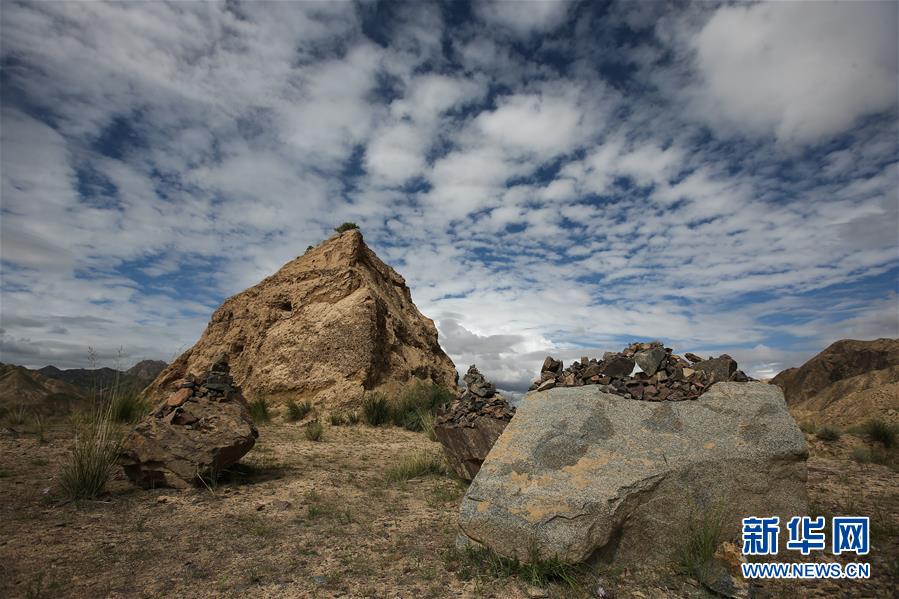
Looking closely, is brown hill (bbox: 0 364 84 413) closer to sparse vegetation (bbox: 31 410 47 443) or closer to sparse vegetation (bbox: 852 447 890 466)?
sparse vegetation (bbox: 31 410 47 443)

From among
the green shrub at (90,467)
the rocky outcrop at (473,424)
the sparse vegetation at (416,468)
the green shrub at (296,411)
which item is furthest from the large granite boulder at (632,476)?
the green shrub at (296,411)

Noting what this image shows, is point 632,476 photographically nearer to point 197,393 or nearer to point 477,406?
point 477,406

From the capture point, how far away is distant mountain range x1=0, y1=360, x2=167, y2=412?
608 centimetres

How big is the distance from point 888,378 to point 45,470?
32608 millimetres

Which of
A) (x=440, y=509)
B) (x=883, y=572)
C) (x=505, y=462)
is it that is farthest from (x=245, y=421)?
(x=883, y=572)

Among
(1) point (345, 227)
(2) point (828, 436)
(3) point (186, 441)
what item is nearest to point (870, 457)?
(2) point (828, 436)

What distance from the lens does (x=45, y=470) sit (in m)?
5.86

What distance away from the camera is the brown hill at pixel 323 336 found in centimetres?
1359

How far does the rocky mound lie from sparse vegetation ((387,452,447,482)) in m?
34.2

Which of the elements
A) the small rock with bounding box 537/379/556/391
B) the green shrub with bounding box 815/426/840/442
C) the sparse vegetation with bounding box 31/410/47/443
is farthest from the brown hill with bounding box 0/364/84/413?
the green shrub with bounding box 815/426/840/442

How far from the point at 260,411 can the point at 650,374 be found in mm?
10494

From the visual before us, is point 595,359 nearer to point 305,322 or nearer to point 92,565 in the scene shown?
point 92,565

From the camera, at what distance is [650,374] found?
4637mm

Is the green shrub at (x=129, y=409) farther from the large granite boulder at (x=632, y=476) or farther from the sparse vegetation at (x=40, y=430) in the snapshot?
the large granite boulder at (x=632, y=476)
